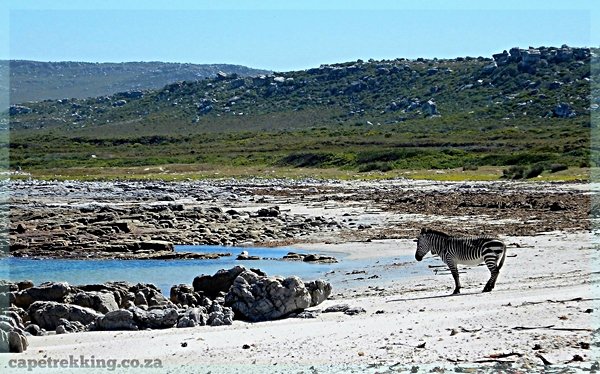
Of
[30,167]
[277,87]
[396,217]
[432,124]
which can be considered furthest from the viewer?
[277,87]

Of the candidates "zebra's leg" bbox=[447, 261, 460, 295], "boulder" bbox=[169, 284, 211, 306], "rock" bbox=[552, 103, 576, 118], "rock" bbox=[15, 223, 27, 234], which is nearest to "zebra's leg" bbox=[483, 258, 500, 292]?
"zebra's leg" bbox=[447, 261, 460, 295]

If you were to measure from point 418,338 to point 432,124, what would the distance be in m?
98.2

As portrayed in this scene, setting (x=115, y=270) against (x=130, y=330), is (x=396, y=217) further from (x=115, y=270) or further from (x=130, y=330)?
(x=130, y=330)

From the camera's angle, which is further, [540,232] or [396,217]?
[396,217]

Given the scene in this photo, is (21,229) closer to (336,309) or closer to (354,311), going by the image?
(336,309)

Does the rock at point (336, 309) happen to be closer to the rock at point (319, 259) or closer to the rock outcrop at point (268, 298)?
the rock outcrop at point (268, 298)

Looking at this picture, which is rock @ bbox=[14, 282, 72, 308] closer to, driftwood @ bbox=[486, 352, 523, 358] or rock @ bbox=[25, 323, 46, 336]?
rock @ bbox=[25, 323, 46, 336]

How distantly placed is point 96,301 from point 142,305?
2.65 ft

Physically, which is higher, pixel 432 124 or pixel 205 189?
pixel 432 124

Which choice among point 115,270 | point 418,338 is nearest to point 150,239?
point 115,270

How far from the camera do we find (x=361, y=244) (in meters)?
25.7

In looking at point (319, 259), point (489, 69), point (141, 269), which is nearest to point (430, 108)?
point (489, 69)

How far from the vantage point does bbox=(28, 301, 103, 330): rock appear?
13.1 meters

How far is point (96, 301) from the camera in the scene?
14.2m
